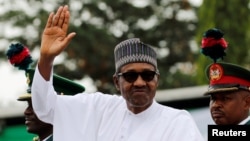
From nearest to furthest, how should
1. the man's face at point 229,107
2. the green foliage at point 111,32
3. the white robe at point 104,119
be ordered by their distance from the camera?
the white robe at point 104,119
the man's face at point 229,107
the green foliage at point 111,32

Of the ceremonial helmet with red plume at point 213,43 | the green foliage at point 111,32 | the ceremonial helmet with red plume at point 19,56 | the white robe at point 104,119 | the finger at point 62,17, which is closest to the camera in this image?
the white robe at point 104,119

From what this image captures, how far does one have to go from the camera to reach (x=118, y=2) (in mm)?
26188

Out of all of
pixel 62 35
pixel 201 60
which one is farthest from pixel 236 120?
pixel 201 60

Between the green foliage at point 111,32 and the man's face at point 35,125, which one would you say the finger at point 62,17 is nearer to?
the man's face at point 35,125

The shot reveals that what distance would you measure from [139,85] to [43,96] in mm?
656

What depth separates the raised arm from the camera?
5672 mm

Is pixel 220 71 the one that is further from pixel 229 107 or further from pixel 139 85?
pixel 139 85

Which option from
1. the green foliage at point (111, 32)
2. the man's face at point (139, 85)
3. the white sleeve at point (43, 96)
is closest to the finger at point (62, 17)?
the white sleeve at point (43, 96)

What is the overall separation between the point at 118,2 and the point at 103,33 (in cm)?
192

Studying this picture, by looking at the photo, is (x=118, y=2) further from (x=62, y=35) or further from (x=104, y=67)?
(x=62, y=35)

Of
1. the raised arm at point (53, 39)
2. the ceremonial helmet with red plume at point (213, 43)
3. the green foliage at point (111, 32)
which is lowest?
the raised arm at point (53, 39)

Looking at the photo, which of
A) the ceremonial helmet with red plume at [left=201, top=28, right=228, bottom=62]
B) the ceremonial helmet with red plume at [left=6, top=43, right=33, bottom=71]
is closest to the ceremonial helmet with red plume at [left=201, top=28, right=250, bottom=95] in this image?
the ceremonial helmet with red plume at [left=201, top=28, right=228, bottom=62]

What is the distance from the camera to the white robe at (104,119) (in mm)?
5625

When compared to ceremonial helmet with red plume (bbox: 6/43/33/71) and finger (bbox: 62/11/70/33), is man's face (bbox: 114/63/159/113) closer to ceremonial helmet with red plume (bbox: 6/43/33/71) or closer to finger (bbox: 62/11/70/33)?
finger (bbox: 62/11/70/33)
